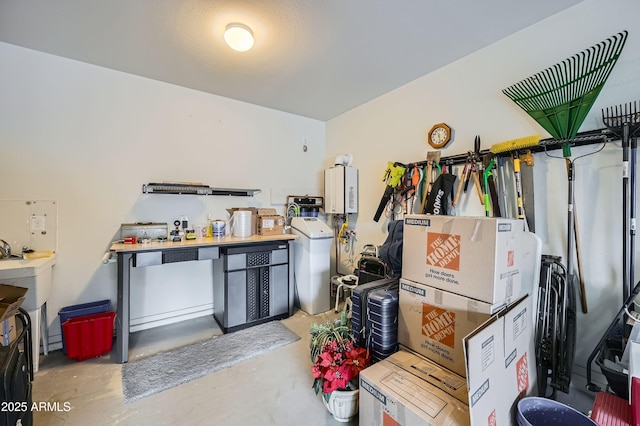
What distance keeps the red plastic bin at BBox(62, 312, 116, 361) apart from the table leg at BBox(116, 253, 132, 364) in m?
0.23

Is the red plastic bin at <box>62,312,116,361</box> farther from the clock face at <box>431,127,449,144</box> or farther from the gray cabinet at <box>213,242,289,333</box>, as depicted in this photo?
the clock face at <box>431,127,449,144</box>

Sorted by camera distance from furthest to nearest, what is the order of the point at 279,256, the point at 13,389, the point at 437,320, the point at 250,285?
the point at 279,256 < the point at 250,285 < the point at 437,320 < the point at 13,389

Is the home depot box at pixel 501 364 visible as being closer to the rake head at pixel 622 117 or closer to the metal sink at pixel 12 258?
the rake head at pixel 622 117

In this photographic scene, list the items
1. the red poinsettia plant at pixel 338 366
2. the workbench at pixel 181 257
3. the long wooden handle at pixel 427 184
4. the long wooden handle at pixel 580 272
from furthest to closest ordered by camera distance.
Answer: the long wooden handle at pixel 427 184 → the workbench at pixel 181 257 → the long wooden handle at pixel 580 272 → the red poinsettia plant at pixel 338 366

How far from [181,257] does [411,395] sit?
7.16 ft

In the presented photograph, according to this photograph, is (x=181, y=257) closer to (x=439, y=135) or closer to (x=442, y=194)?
(x=442, y=194)

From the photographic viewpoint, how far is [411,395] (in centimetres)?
126

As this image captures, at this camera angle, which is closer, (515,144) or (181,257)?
(515,144)

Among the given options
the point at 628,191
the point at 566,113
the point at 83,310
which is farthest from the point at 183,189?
the point at 628,191

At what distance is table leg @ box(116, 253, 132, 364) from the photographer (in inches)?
86.1

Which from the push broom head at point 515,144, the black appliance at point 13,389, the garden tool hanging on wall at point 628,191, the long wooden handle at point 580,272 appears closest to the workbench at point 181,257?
the black appliance at point 13,389

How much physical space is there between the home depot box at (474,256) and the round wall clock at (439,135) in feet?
4.11

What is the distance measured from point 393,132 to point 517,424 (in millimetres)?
2785

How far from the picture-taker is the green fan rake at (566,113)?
1.69 m
